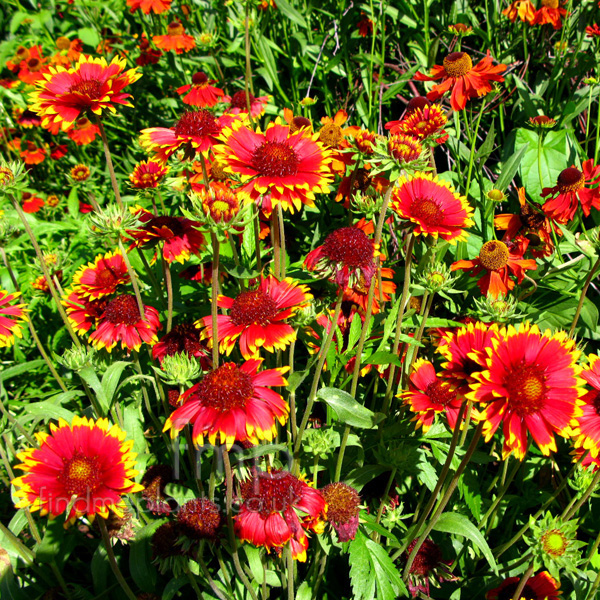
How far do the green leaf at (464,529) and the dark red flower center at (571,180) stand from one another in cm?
151

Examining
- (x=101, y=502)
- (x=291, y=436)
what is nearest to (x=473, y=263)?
(x=291, y=436)

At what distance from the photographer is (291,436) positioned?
168 cm

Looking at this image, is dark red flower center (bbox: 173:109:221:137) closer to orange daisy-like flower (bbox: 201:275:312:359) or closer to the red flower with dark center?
orange daisy-like flower (bbox: 201:275:312:359)

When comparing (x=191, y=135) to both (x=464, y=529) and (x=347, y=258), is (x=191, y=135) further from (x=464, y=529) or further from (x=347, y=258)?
(x=464, y=529)

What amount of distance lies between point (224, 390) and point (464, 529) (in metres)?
0.86

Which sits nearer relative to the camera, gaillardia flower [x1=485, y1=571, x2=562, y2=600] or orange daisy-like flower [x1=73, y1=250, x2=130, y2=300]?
gaillardia flower [x1=485, y1=571, x2=562, y2=600]

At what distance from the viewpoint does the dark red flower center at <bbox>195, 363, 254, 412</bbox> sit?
4.37 ft

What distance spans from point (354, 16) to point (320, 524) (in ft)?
11.7

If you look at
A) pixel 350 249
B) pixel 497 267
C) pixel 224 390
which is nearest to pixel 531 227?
pixel 497 267

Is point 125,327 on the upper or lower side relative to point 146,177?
lower

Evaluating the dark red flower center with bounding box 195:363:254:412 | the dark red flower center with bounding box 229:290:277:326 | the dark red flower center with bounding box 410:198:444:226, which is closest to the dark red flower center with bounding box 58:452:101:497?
the dark red flower center with bounding box 195:363:254:412

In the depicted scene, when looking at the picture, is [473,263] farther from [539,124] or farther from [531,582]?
[531,582]

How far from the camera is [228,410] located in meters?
1.34

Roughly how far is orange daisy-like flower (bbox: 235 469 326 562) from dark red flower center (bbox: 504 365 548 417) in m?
0.58
